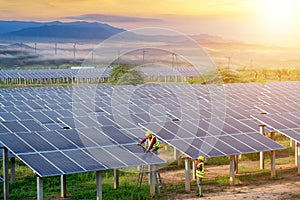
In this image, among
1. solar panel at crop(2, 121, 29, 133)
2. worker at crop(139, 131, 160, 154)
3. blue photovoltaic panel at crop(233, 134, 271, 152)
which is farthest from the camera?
blue photovoltaic panel at crop(233, 134, 271, 152)

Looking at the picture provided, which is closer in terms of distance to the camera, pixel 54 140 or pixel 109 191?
pixel 54 140

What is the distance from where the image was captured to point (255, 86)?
47188 mm

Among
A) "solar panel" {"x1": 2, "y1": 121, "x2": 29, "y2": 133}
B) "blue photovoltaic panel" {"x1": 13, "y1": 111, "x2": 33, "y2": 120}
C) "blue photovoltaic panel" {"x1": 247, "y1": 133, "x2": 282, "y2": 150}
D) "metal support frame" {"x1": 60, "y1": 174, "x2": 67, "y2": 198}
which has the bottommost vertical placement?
"metal support frame" {"x1": 60, "y1": 174, "x2": 67, "y2": 198}

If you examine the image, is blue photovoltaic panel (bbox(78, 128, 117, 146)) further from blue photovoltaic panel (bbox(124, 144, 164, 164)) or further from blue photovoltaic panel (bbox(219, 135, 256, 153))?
blue photovoltaic panel (bbox(219, 135, 256, 153))

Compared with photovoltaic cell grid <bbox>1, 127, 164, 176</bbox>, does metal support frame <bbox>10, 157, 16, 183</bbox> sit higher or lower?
lower

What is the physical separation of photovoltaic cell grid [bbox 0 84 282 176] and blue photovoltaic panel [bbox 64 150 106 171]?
7cm

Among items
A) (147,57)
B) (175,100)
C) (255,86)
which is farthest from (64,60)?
(175,100)

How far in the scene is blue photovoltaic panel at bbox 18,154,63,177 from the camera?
17.7 metres

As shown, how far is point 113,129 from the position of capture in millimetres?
22141

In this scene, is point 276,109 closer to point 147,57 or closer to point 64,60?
point 147,57

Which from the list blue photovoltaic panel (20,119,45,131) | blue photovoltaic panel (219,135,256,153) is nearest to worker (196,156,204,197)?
blue photovoltaic panel (219,135,256,153)

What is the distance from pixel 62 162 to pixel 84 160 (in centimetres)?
81

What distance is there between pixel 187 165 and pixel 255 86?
26862 mm

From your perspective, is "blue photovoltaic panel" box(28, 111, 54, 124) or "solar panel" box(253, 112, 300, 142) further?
"blue photovoltaic panel" box(28, 111, 54, 124)
